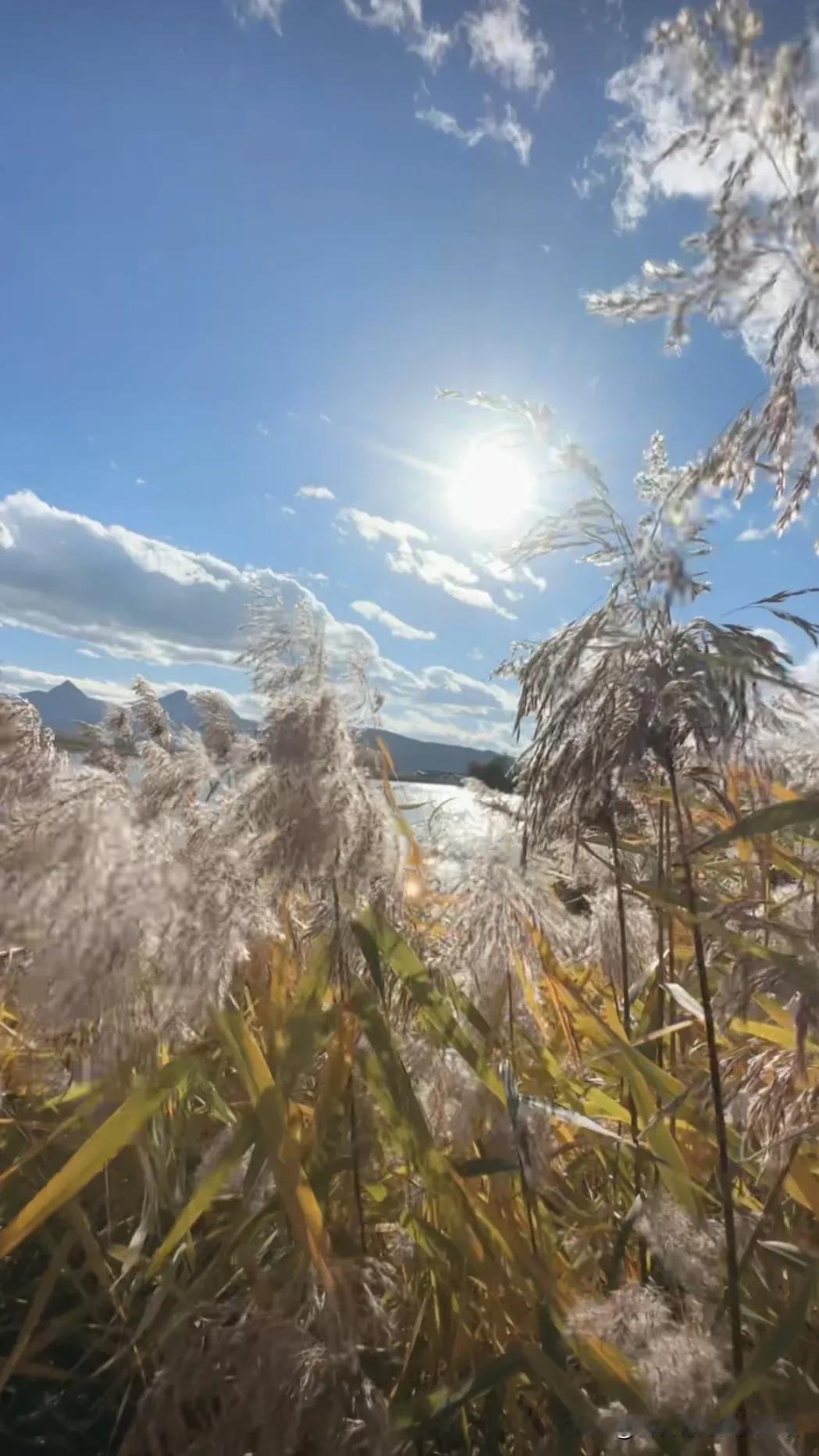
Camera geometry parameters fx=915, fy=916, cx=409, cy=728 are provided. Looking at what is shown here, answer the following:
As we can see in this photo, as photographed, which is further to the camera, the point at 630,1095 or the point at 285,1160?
the point at 630,1095

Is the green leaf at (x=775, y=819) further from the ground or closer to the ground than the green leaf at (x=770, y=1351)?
further from the ground

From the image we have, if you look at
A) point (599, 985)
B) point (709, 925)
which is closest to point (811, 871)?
point (709, 925)

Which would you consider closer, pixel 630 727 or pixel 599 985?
pixel 630 727

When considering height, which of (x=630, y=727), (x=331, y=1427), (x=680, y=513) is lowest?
(x=331, y=1427)

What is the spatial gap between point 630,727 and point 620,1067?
2.20ft

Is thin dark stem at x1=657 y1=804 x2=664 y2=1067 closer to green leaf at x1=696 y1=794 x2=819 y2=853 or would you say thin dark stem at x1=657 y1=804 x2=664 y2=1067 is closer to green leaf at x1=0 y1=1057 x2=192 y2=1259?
green leaf at x1=696 y1=794 x2=819 y2=853

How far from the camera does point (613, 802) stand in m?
1.44

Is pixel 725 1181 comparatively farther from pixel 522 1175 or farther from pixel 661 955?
pixel 661 955

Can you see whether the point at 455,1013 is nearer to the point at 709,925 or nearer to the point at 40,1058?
the point at 709,925

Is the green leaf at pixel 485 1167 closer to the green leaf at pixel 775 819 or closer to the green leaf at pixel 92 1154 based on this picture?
the green leaf at pixel 92 1154

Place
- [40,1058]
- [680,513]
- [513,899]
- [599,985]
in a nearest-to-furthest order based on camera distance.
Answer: [680,513]
[513,899]
[40,1058]
[599,985]

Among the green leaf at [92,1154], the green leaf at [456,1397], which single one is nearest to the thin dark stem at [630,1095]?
the green leaf at [456,1397]

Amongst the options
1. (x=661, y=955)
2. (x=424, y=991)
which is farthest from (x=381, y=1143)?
(x=661, y=955)

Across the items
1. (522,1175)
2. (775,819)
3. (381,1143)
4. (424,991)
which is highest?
(775,819)
